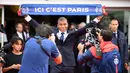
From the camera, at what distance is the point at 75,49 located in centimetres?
896

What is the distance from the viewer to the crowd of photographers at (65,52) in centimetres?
581

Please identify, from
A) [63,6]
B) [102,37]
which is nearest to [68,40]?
[63,6]

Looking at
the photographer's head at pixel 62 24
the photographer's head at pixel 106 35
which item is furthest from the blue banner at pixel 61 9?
the photographer's head at pixel 106 35

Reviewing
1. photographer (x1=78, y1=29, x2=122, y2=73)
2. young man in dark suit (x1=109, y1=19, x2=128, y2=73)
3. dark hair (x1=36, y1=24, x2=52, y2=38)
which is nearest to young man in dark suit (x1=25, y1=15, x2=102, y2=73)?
young man in dark suit (x1=109, y1=19, x2=128, y2=73)

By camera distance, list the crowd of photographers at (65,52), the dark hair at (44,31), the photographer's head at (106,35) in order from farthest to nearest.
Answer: the photographer's head at (106,35) < the dark hair at (44,31) < the crowd of photographers at (65,52)

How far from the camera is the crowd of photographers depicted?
5.81 meters

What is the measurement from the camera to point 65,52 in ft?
25.5

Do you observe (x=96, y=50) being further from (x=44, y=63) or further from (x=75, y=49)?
(x=75, y=49)

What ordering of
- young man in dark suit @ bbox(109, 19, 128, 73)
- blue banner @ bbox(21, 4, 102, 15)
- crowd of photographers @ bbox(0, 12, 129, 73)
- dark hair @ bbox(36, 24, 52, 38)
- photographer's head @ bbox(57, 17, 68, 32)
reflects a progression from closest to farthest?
crowd of photographers @ bbox(0, 12, 129, 73)
dark hair @ bbox(36, 24, 52, 38)
photographer's head @ bbox(57, 17, 68, 32)
blue banner @ bbox(21, 4, 102, 15)
young man in dark suit @ bbox(109, 19, 128, 73)

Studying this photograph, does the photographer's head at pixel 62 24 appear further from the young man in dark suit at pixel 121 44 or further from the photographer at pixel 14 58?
the young man in dark suit at pixel 121 44

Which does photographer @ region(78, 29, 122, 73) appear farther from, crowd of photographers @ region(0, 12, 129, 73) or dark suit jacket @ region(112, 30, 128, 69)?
dark suit jacket @ region(112, 30, 128, 69)

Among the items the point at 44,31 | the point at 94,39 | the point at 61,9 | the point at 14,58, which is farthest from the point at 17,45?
the point at 44,31

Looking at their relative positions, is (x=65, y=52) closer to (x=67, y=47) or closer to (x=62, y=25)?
(x=67, y=47)

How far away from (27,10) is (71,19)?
2.91 metres
